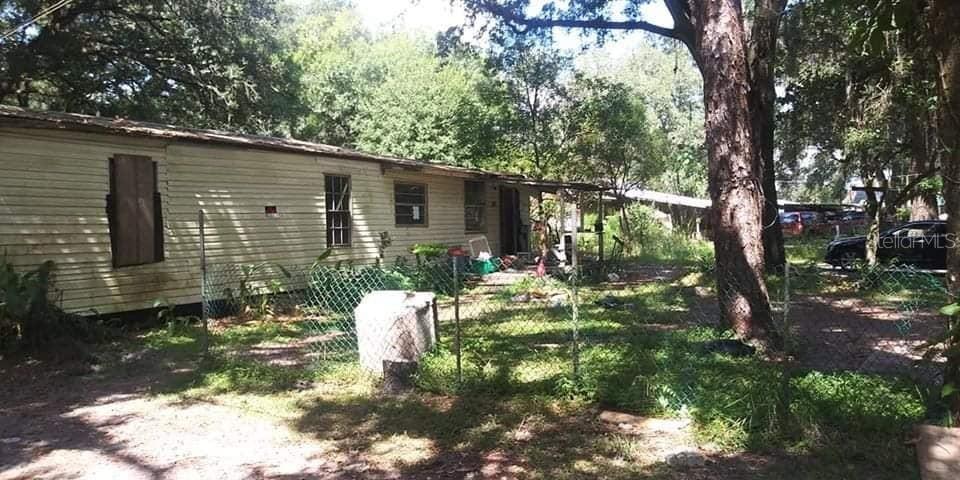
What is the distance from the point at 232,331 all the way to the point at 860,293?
34.6ft

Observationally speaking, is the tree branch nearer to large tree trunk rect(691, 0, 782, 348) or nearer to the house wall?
the house wall

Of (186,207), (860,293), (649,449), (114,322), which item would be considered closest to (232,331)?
(114,322)

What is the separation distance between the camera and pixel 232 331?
8930 mm

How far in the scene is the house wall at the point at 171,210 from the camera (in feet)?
26.6

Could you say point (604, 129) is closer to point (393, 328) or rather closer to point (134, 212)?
point (134, 212)

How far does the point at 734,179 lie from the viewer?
22.3ft

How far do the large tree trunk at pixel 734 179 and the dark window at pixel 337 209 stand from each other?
7814 millimetres

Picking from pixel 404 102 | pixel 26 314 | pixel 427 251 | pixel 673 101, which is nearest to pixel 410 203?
pixel 427 251

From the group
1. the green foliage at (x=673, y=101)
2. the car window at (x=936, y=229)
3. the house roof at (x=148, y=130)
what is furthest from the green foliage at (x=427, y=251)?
the green foliage at (x=673, y=101)

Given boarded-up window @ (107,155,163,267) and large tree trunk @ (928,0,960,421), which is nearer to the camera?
large tree trunk @ (928,0,960,421)

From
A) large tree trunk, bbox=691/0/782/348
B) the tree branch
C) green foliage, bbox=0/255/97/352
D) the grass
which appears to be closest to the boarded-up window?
green foliage, bbox=0/255/97/352

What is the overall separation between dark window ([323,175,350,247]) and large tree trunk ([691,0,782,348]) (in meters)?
7.81

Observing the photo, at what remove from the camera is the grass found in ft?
13.0

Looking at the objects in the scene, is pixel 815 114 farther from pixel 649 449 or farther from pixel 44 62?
pixel 44 62
